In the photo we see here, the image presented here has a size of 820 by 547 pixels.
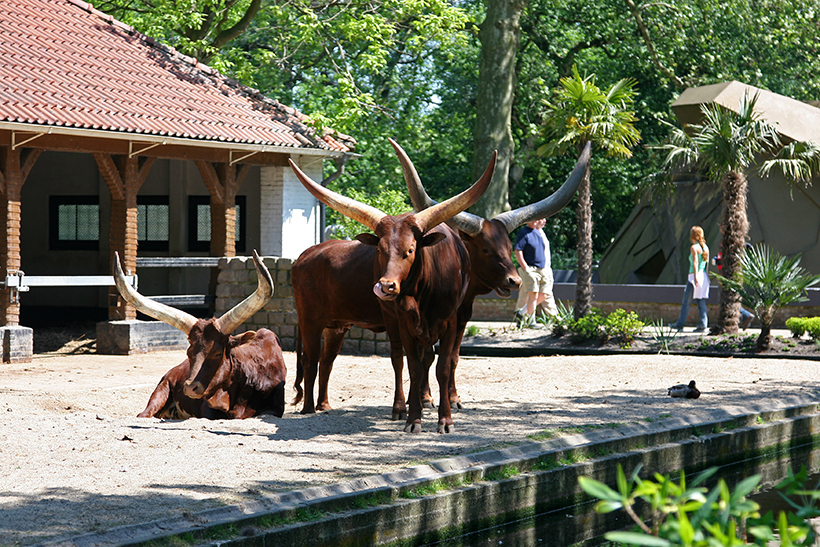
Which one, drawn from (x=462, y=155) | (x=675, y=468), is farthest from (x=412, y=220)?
(x=462, y=155)

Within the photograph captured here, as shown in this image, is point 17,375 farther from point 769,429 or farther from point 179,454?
point 769,429

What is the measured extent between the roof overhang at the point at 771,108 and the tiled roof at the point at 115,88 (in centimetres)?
671

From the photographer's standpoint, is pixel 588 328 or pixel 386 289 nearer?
pixel 386 289

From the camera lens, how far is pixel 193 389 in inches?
294

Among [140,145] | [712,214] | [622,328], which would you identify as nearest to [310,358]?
[622,328]

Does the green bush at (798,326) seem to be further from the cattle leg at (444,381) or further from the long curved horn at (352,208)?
the long curved horn at (352,208)

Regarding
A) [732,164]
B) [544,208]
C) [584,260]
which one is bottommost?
[584,260]

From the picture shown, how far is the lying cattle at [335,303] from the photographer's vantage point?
305 inches

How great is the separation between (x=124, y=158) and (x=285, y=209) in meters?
3.88

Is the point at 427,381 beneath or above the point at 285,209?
beneath

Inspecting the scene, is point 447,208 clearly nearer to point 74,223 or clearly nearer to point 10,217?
point 10,217

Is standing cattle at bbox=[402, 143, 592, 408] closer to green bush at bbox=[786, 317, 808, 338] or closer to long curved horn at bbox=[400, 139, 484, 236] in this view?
long curved horn at bbox=[400, 139, 484, 236]

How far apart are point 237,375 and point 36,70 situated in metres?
8.71

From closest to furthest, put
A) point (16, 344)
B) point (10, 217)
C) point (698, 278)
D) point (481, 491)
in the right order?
point (481, 491) < point (16, 344) < point (10, 217) < point (698, 278)
